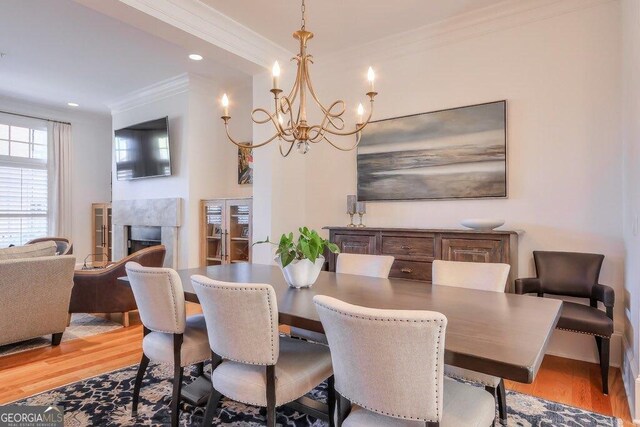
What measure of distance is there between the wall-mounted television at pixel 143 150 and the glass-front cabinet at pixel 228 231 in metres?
1.05

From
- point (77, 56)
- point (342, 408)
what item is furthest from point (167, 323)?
point (77, 56)

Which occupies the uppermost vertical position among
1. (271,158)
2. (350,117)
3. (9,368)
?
(350,117)

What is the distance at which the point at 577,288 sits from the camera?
9.37 ft

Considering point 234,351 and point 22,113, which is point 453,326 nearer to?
point 234,351

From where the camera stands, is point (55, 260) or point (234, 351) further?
point (55, 260)

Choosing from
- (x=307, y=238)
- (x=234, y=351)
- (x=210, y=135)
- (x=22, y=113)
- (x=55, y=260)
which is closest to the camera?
(x=234, y=351)

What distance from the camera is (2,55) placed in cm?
454

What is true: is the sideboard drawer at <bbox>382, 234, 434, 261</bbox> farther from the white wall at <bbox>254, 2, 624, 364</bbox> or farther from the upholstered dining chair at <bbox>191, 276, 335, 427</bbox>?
the upholstered dining chair at <bbox>191, 276, 335, 427</bbox>

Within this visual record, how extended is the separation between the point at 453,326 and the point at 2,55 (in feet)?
19.2

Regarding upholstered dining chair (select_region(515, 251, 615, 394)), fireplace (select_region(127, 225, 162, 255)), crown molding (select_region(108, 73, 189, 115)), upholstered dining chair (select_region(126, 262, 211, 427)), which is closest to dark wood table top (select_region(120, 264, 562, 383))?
upholstered dining chair (select_region(126, 262, 211, 427))

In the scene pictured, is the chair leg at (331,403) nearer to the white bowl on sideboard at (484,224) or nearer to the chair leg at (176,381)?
the chair leg at (176,381)

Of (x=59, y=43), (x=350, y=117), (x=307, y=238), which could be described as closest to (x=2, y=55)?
(x=59, y=43)

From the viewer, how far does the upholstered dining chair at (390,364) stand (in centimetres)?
110

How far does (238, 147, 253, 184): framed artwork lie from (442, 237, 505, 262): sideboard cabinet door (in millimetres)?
3181
